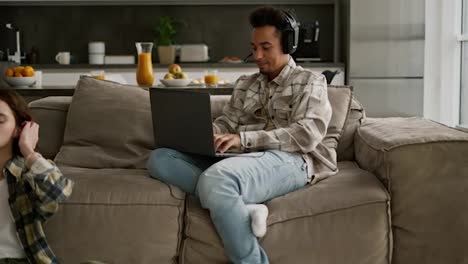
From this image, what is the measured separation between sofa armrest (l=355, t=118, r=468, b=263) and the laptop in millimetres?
507

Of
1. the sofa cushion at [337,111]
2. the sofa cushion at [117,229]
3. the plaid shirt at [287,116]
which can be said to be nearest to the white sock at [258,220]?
the sofa cushion at [117,229]

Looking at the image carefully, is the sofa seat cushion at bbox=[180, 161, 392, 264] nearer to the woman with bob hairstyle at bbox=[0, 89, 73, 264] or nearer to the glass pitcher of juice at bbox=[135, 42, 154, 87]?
the woman with bob hairstyle at bbox=[0, 89, 73, 264]

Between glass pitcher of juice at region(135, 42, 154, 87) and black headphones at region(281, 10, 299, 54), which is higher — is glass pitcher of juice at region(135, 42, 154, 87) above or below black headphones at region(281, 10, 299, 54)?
below

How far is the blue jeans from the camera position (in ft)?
7.75

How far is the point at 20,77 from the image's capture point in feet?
12.8

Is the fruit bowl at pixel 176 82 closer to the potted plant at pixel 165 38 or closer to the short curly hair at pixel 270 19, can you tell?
the short curly hair at pixel 270 19

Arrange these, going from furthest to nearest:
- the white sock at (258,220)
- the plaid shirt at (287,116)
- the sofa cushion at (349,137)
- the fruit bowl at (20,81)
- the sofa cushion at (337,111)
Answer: the fruit bowl at (20,81), the sofa cushion at (349,137), the sofa cushion at (337,111), the plaid shirt at (287,116), the white sock at (258,220)

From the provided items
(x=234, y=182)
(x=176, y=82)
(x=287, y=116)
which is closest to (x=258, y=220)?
(x=234, y=182)

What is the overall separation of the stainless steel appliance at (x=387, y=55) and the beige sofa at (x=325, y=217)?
111 inches

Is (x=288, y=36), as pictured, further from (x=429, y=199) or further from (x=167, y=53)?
(x=167, y=53)

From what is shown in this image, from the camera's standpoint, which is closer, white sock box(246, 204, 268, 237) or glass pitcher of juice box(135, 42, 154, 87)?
white sock box(246, 204, 268, 237)

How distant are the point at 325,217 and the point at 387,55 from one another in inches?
135

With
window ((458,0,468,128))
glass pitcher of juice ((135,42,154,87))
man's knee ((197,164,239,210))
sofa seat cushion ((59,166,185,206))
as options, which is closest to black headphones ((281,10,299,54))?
man's knee ((197,164,239,210))

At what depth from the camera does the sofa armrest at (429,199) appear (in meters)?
2.56
